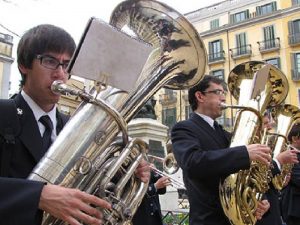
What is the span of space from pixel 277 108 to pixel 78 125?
3.83 meters

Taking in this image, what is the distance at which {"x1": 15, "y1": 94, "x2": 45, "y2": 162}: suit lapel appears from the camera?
178cm

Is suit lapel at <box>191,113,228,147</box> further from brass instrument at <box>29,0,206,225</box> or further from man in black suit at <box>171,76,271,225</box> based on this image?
brass instrument at <box>29,0,206,225</box>

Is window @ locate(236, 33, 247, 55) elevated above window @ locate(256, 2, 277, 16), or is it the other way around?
window @ locate(256, 2, 277, 16)

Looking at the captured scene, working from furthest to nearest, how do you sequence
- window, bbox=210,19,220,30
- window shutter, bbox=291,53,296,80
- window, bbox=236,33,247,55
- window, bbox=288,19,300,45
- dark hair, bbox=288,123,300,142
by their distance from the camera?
window, bbox=210,19,220,30 → window, bbox=236,33,247,55 → window, bbox=288,19,300,45 → window shutter, bbox=291,53,296,80 → dark hair, bbox=288,123,300,142

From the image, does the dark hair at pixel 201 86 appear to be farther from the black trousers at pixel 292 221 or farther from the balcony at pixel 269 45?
the balcony at pixel 269 45

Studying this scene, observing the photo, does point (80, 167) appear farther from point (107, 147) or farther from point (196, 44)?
point (196, 44)

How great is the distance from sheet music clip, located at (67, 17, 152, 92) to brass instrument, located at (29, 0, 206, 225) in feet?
0.41

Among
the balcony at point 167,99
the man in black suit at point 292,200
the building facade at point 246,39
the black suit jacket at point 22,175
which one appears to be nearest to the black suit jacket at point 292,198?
the man in black suit at point 292,200

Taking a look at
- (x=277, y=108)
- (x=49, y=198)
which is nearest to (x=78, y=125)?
(x=49, y=198)

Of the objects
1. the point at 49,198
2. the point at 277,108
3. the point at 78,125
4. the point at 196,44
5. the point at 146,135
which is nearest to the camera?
the point at 49,198

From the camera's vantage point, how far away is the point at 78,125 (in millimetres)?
1723

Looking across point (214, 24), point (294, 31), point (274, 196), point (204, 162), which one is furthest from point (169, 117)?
point (204, 162)

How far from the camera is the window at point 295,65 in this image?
30.2 m

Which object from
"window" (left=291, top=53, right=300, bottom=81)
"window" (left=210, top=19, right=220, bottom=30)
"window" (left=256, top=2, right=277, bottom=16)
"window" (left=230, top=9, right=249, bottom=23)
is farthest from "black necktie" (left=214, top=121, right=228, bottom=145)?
"window" (left=210, top=19, right=220, bottom=30)
